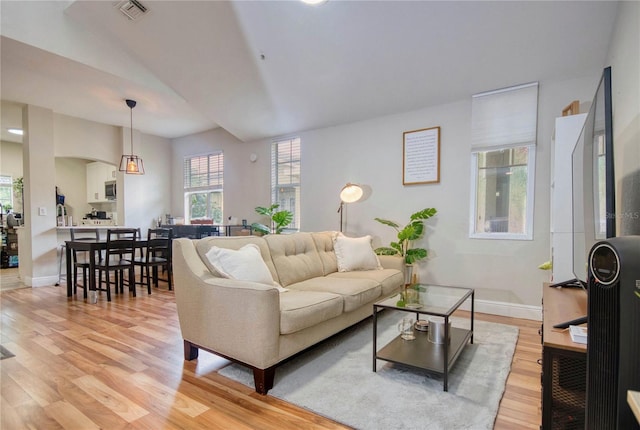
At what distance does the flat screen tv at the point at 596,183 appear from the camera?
55.7 inches

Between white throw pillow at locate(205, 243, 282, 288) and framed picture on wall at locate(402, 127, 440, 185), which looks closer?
white throw pillow at locate(205, 243, 282, 288)

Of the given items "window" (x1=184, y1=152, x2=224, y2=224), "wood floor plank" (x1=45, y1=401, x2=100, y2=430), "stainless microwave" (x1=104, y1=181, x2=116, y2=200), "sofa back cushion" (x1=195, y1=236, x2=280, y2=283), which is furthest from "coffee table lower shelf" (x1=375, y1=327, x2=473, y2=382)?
"stainless microwave" (x1=104, y1=181, x2=116, y2=200)

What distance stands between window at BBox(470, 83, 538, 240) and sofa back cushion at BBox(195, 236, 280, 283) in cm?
239

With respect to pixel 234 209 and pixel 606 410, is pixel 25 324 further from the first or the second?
pixel 606 410

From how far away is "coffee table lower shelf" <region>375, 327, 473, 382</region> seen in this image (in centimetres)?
203

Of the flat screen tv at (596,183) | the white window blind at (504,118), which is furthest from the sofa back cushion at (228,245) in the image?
the white window blind at (504,118)

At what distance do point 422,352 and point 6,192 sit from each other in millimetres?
9411

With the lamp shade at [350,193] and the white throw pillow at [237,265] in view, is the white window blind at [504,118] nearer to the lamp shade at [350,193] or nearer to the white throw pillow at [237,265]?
the lamp shade at [350,193]

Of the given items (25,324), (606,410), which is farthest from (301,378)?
(25,324)

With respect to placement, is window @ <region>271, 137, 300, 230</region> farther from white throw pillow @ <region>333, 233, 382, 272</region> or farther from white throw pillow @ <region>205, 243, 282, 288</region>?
white throw pillow @ <region>205, 243, 282, 288</region>

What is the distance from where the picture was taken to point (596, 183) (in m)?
1.62

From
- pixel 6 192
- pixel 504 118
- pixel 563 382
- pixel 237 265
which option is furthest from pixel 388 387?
pixel 6 192

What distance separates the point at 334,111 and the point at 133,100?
10.1 feet

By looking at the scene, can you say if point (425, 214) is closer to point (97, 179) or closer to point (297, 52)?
point (297, 52)
